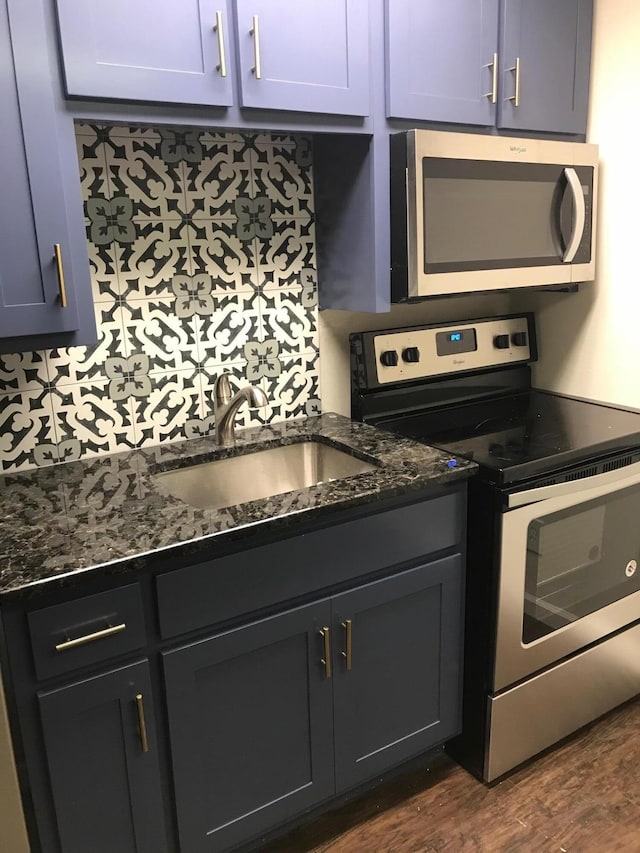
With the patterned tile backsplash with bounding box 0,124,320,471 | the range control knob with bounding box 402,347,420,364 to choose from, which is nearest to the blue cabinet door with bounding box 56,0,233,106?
the patterned tile backsplash with bounding box 0,124,320,471

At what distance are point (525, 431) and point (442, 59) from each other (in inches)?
40.5

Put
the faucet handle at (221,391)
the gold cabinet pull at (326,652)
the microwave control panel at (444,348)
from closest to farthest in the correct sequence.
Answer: the gold cabinet pull at (326,652), the faucet handle at (221,391), the microwave control panel at (444,348)

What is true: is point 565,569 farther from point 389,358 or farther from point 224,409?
point 224,409

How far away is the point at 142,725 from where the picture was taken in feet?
4.42

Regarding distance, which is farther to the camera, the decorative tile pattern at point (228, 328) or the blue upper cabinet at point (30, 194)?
the decorative tile pattern at point (228, 328)

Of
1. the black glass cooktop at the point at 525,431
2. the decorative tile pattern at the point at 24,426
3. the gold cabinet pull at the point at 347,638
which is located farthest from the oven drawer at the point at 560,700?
the decorative tile pattern at the point at 24,426

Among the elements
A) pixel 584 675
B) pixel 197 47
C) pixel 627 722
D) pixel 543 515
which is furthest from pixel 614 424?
pixel 197 47

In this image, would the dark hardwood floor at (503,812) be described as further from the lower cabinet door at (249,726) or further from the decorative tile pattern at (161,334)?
the decorative tile pattern at (161,334)

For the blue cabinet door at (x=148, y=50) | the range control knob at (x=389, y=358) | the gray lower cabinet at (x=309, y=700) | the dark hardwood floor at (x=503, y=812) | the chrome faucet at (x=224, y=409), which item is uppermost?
the blue cabinet door at (x=148, y=50)

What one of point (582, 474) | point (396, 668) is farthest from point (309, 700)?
point (582, 474)

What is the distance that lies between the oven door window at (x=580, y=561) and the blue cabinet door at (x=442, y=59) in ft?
3.64

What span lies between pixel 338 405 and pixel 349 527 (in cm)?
73

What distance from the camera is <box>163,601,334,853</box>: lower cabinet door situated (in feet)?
4.66

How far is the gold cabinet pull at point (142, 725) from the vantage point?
4.39ft
